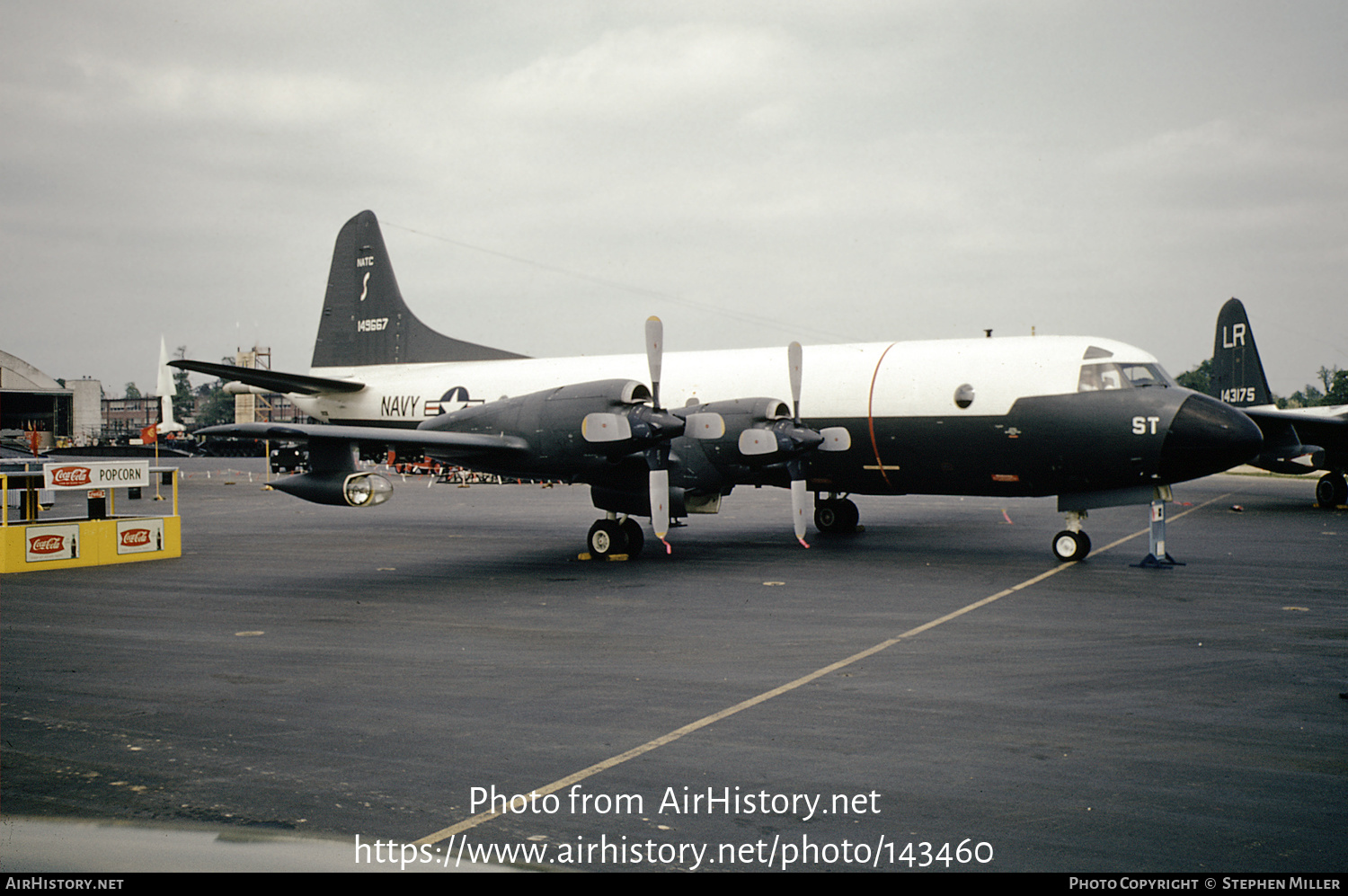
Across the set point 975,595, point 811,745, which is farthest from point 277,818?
point 975,595

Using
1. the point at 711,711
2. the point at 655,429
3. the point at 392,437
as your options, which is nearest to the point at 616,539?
the point at 655,429

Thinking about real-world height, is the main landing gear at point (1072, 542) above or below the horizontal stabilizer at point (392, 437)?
below

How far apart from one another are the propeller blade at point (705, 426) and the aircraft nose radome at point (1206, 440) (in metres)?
6.98

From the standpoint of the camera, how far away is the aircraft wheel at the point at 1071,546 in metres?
15.6

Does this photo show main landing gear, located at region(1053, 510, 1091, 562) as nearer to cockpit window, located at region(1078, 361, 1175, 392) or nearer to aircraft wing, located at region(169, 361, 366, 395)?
cockpit window, located at region(1078, 361, 1175, 392)

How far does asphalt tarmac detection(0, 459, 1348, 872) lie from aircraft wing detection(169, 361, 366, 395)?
514 cm

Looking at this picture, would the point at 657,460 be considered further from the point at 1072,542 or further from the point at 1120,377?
the point at 1120,377

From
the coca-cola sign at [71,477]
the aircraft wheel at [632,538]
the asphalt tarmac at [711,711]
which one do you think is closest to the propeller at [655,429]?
the asphalt tarmac at [711,711]

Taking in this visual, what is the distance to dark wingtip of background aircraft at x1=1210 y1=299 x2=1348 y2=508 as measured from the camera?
25750mm

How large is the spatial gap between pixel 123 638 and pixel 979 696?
890 cm

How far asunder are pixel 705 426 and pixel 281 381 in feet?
37.2

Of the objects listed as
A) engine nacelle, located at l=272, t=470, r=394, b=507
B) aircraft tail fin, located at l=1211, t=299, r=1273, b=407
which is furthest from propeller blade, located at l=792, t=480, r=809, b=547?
aircraft tail fin, located at l=1211, t=299, r=1273, b=407

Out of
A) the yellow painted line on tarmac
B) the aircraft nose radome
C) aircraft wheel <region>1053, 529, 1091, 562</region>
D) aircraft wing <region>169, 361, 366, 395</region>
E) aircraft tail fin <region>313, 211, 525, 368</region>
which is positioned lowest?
the yellow painted line on tarmac

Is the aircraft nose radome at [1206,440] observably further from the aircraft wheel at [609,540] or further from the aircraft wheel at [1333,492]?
the aircraft wheel at [1333,492]
